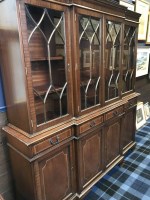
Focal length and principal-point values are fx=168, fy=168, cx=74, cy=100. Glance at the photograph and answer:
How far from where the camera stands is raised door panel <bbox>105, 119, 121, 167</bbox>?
6.47 feet

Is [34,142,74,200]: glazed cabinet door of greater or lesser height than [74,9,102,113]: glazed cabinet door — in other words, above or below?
below

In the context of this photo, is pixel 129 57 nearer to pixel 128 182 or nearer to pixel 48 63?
pixel 48 63

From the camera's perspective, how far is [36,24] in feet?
3.77

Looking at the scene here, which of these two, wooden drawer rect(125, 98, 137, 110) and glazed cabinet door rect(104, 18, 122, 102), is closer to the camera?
glazed cabinet door rect(104, 18, 122, 102)

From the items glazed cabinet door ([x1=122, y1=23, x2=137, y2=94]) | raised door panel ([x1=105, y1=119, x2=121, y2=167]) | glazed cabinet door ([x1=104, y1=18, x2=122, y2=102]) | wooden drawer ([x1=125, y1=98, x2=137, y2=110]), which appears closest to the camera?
glazed cabinet door ([x1=104, y1=18, x2=122, y2=102])

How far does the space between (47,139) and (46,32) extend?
819 millimetres

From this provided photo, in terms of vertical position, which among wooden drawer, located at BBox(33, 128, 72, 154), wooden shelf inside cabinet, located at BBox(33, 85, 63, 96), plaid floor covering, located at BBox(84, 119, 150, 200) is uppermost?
wooden shelf inside cabinet, located at BBox(33, 85, 63, 96)

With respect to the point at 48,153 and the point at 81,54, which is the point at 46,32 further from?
the point at 48,153

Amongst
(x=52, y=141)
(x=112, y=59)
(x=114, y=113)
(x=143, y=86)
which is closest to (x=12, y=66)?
(x=52, y=141)

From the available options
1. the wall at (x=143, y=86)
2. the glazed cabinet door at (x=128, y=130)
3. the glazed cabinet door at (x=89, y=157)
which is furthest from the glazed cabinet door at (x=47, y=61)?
the wall at (x=143, y=86)

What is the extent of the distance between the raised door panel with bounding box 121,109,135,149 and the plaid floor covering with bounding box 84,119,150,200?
24 cm

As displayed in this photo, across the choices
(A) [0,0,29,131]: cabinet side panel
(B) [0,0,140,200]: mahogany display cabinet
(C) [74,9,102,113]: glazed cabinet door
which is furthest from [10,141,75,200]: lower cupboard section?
(C) [74,9,102,113]: glazed cabinet door

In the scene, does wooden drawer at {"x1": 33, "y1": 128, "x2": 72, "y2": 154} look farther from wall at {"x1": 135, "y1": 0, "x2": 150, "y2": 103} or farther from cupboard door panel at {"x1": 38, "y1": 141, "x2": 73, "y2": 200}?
wall at {"x1": 135, "y1": 0, "x2": 150, "y2": 103}

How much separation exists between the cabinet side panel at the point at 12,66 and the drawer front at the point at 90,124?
1.79 ft
